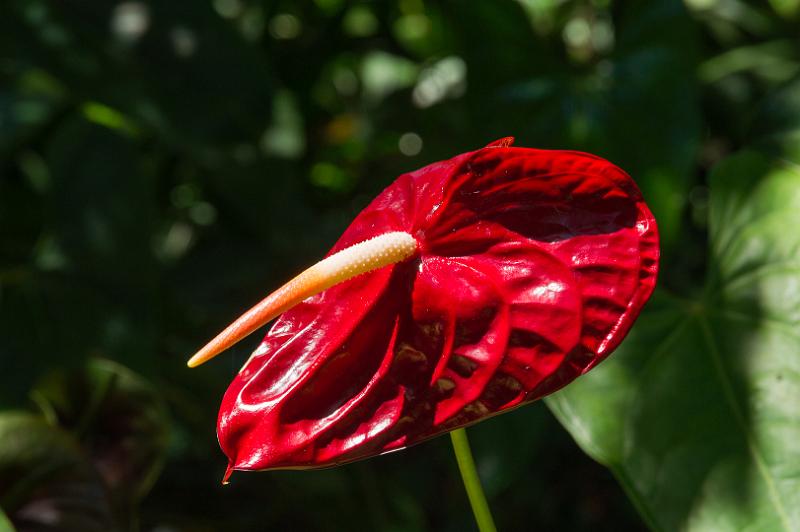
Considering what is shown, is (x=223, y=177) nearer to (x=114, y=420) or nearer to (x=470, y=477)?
(x=114, y=420)

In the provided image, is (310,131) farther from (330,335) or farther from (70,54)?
(330,335)

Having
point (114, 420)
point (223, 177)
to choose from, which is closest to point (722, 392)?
point (114, 420)

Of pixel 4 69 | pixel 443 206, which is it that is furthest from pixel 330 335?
pixel 4 69

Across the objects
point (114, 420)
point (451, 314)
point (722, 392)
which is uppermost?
point (451, 314)

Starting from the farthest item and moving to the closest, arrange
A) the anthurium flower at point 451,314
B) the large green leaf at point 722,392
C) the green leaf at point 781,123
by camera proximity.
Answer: the green leaf at point 781,123 → the large green leaf at point 722,392 → the anthurium flower at point 451,314

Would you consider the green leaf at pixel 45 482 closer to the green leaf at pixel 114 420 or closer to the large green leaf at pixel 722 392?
the green leaf at pixel 114 420

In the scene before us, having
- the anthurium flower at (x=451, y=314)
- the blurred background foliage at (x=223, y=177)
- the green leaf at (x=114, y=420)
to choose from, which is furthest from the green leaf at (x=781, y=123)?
the green leaf at (x=114, y=420)

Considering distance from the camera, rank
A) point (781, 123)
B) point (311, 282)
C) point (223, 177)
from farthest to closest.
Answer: point (223, 177) → point (781, 123) → point (311, 282)
